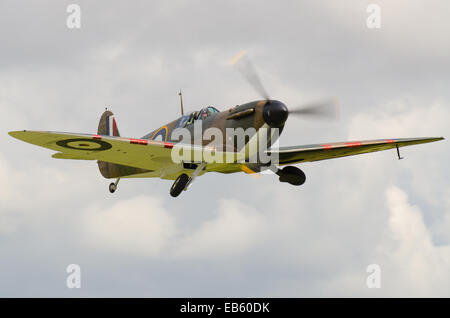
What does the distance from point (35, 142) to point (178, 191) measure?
4.01 meters

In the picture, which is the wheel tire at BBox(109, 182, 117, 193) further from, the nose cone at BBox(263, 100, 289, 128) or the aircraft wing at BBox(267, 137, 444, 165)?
the nose cone at BBox(263, 100, 289, 128)

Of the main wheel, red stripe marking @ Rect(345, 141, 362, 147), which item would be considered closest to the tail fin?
the main wheel

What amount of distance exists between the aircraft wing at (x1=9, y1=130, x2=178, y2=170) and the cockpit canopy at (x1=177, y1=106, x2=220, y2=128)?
5.00ft

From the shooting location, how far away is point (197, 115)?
Answer: 1895 centimetres

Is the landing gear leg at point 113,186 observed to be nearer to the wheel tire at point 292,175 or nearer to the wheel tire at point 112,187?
the wheel tire at point 112,187

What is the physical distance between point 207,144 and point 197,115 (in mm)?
1384

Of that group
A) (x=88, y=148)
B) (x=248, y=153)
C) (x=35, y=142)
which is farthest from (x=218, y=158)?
(x=35, y=142)

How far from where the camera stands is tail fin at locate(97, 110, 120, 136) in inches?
978

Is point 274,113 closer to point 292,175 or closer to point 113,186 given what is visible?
point 292,175

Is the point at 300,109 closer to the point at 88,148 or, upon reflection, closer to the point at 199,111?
the point at 199,111

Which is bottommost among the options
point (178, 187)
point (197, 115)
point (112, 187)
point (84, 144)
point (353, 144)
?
point (178, 187)

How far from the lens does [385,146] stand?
19922 millimetres

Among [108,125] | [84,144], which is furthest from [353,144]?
[108,125]

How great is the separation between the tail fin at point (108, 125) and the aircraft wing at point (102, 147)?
253 inches
